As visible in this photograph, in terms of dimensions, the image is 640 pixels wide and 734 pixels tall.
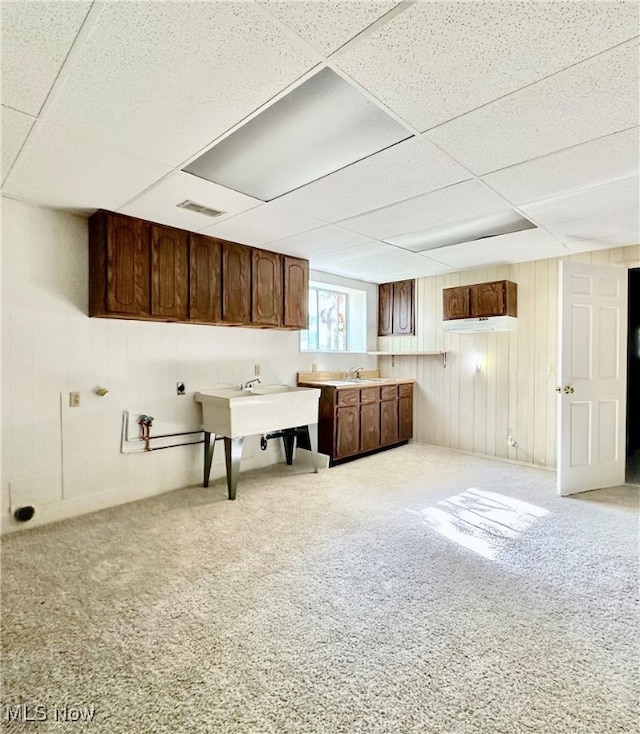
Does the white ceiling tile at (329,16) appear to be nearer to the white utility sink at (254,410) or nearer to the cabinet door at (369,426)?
the white utility sink at (254,410)

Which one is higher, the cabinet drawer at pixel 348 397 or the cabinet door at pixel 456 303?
the cabinet door at pixel 456 303

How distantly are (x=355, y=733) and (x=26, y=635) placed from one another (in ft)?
4.95

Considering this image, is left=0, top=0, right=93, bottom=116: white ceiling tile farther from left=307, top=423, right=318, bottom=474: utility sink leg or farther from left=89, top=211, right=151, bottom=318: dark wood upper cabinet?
left=307, top=423, right=318, bottom=474: utility sink leg

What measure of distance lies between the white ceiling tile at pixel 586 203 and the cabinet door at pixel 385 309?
2728 mm

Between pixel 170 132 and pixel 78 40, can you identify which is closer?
pixel 78 40

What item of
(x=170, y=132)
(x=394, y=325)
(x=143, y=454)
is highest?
(x=170, y=132)

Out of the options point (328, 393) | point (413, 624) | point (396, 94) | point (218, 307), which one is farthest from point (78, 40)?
point (328, 393)

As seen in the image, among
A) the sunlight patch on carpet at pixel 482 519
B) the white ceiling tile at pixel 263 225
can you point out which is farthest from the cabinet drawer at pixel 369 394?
the white ceiling tile at pixel 263 225

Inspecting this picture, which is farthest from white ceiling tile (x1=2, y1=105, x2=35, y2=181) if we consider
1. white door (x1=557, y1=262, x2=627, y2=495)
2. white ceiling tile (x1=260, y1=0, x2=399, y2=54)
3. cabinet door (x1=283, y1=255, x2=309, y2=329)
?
white door (x1=557, y1=262, x2=627, y2=495)

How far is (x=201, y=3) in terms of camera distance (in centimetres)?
125

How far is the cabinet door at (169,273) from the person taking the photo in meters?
3.27

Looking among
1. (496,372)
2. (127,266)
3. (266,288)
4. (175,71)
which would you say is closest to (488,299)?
(496,372)

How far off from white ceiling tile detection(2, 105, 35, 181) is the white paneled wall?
459 cm

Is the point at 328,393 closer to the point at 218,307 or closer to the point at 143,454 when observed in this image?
the point at 218,307
